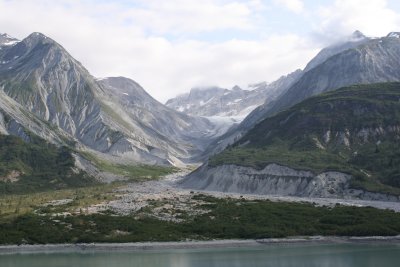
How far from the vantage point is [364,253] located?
85.2 m

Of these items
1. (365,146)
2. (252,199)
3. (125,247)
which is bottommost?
(125,247)

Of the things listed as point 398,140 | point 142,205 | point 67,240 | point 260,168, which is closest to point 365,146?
point 398,140

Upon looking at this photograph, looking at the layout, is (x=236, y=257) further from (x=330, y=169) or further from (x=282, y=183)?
(x=282, y=183)

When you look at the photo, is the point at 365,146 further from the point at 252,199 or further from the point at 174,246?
the point at 174,246

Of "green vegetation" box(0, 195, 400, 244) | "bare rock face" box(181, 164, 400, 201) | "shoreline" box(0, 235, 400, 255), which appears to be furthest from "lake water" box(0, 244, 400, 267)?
"bare rock face" box(181, 164, 400, 201)

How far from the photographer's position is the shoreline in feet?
303

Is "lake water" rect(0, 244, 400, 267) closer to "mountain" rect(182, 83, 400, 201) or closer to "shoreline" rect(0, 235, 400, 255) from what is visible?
"shoreline" rect(0, 235, 400, 255)

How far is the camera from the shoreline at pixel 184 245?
92.3m

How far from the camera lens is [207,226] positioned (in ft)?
335

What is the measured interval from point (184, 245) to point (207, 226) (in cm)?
911

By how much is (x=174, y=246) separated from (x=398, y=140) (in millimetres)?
116101

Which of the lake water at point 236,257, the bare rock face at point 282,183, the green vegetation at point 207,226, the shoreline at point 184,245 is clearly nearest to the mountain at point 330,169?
the bare rock face at point 282,183

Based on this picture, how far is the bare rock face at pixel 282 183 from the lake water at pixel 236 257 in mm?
52490

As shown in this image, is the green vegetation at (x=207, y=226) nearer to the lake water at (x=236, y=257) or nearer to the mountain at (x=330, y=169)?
the lake water at (x=236, y=257)
